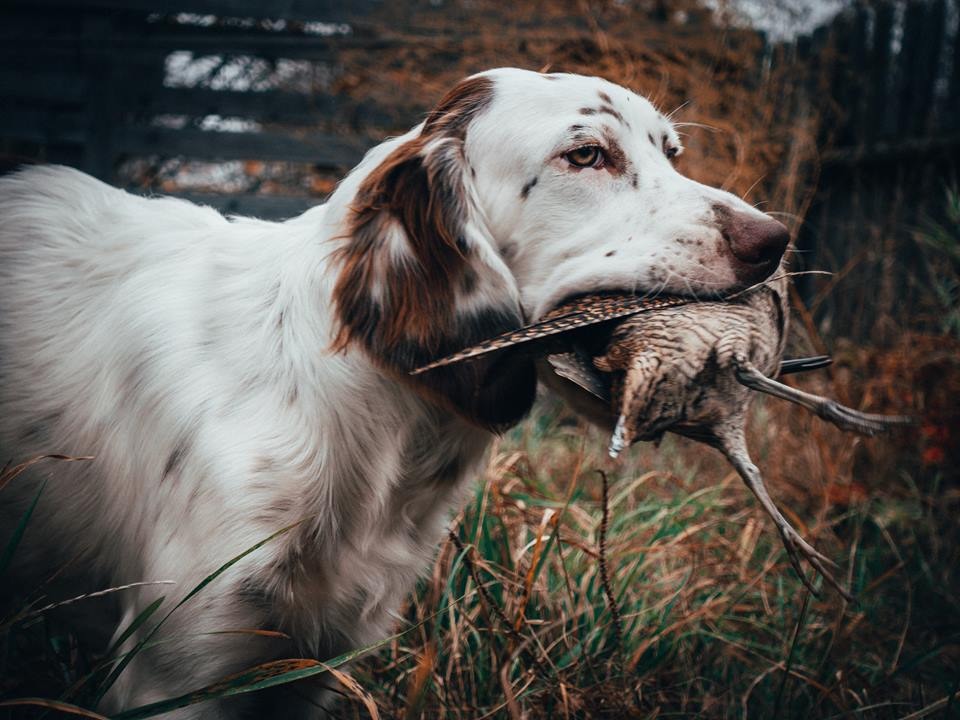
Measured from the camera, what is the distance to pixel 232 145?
512 cm

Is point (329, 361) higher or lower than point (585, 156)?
lower

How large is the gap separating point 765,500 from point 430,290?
698 mm

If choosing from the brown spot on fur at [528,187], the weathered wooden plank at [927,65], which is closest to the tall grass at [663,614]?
the brown spot on fur at [528,187]

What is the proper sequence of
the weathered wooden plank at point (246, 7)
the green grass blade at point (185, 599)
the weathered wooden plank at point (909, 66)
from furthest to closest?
the weathered wooden plank at point (246, 7), the weathered wooden plank at point (909, 66), the green grass blade at point (185, 599)

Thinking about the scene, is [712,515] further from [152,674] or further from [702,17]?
[702,17]

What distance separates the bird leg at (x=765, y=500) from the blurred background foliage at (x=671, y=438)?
1.67 ft

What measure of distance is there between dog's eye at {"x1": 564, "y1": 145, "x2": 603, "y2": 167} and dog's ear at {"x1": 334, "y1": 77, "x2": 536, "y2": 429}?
0.77ft

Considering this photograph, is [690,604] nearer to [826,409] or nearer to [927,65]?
[826,409]

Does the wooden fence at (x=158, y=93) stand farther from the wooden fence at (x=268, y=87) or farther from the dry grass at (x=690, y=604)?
the dry grass at (x=690, y=604)

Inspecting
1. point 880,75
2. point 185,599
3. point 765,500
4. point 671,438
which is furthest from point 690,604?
point 880,75

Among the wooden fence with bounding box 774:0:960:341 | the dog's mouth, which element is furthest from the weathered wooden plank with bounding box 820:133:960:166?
the dog's mouth

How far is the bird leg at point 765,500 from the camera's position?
1.13m

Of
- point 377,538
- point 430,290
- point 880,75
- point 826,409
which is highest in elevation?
point 880,75

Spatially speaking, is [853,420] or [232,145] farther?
[232,145]
